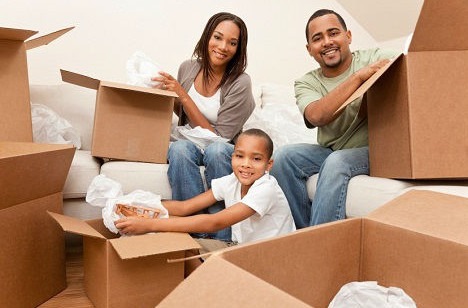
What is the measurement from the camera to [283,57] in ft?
8.41

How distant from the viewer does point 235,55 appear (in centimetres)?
184

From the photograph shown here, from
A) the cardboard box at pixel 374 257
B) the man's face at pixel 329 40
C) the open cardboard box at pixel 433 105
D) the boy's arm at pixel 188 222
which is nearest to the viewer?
the cardboard box at pixel 374 257

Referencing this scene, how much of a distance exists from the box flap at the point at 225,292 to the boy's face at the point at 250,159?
93 centimetres

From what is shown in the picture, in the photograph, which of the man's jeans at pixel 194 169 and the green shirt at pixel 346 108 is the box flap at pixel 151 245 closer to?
the man's jeans at pixel 194 169

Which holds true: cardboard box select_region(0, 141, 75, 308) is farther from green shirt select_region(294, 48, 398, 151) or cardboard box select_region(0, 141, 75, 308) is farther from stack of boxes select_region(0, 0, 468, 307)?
green shirt select_region(294, 48, 398, 151)

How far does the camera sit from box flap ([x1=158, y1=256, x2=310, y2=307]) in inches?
15.1

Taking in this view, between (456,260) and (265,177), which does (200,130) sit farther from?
(456,260)

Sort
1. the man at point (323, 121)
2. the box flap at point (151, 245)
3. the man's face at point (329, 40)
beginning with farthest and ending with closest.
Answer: the man's face at point (329, 40)
the man at point (323, 121)
the box flap at point (151, 245)

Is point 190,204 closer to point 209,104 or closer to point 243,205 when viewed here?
point 243,205

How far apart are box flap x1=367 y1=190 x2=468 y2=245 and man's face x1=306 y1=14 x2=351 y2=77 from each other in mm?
908

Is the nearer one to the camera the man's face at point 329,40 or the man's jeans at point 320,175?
the man's jeans at point 320,175

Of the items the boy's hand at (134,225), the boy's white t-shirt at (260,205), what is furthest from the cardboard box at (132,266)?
the boy's white t-shirt at (260,205)

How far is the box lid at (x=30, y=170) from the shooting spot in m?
0.95

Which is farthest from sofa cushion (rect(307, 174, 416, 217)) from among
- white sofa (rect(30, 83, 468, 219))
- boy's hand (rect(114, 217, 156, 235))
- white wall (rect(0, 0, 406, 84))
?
white wall (rect(0, 0, 406, 84))
